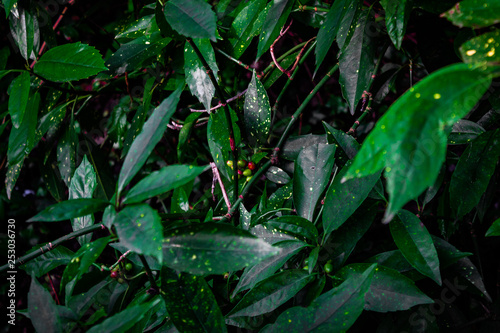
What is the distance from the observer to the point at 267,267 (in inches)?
21.0

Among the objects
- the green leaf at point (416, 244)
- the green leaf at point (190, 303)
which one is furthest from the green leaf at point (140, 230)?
the green leaf at point (416, 244)

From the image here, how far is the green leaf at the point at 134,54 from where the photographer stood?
747 millimetres

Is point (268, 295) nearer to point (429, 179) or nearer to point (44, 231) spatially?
point (429, 179)

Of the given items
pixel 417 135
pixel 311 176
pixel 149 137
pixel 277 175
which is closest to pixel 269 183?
pixel 277 175

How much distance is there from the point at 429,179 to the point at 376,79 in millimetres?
681

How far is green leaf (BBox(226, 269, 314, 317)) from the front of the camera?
0.51 m

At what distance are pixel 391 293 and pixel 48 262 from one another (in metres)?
0.60

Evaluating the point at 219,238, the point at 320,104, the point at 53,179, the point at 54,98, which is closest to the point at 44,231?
the point at 53,179

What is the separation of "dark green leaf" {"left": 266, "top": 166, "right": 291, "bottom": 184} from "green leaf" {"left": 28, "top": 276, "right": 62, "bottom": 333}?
1.45 feet

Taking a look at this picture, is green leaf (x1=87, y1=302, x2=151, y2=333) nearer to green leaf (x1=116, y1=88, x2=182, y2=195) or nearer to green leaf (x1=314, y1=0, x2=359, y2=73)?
green leaf (x1=116, y1=88, x2=182, y2=195)

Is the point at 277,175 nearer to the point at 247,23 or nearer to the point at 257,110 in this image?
the point at 257,110

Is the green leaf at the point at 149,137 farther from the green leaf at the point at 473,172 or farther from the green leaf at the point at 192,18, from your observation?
the green leaf at the point at 473,172

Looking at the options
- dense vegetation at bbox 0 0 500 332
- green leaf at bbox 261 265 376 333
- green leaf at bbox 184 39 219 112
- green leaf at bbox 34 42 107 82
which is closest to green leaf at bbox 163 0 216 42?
dense vegetation at bbox 0 0 500 332

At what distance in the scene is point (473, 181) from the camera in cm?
59
